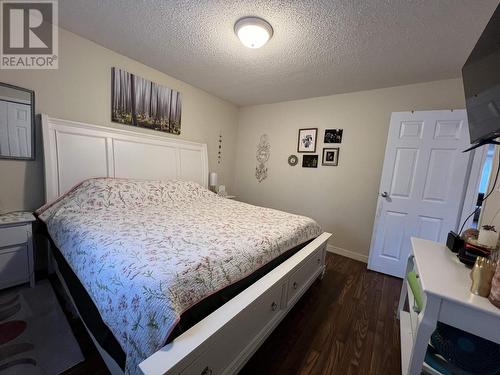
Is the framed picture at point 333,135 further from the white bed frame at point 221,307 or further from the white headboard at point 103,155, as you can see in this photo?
the white headboard at point 103,155

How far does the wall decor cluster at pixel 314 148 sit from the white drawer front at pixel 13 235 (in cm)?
325

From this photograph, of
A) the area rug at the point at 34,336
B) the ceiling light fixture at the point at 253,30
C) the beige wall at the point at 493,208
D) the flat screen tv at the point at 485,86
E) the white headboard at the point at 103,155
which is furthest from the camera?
the white headboard at the point at 103,155

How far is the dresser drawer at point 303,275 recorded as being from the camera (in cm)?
162

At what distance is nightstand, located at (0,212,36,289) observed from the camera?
1.64 metres

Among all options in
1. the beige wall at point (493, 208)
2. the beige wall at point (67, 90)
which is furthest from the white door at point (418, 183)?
the beige wall at point (67, 90)

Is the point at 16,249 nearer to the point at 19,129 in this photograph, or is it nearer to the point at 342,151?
the point at 19,129

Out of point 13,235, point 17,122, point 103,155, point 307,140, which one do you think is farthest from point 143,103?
point 307,140

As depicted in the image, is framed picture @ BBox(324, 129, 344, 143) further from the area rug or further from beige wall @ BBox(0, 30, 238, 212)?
the area rug

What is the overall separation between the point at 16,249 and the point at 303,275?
2.44 metres

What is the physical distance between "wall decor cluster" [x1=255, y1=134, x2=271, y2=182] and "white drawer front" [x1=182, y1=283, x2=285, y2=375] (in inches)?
101

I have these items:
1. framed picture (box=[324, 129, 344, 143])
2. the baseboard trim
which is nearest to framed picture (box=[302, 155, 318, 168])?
framed picture (box=[324, 129, 344, 143])

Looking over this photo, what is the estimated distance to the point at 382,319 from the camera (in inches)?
68.9

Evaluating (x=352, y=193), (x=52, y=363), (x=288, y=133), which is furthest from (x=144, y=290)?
(x=288, y=133)

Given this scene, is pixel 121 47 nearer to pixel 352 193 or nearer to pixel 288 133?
pixel 288 133
